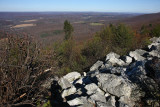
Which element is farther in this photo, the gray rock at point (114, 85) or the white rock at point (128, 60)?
the white rock at point (128, 60)

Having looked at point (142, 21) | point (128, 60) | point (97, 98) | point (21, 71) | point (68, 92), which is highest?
point (21, 71)

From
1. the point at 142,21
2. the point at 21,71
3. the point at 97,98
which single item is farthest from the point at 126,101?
the point at 142,21

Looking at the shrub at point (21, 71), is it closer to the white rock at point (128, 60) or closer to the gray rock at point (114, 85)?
the gray rock at point (114, 85)

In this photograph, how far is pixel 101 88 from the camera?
4.98 metres

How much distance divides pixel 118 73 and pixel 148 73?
1.12m

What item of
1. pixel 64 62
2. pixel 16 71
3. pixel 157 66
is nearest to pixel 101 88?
pixel 157 66

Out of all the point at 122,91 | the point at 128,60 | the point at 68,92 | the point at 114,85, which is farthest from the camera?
the point at 128,60

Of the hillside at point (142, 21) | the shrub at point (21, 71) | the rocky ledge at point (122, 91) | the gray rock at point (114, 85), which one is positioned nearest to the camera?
the shrub at point (21, 71)

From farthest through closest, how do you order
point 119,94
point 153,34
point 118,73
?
point 153,34 → point 118,73 → point 119,94

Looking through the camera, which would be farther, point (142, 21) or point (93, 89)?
point (142, 21)

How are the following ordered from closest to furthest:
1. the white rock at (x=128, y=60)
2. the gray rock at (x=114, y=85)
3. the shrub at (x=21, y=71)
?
1. the shrub at (x=21, y=71)
2. the gray rock at (x=114, y=85)
3. the white rock at (x=128, y=60)

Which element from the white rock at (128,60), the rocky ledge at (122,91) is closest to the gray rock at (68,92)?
the rocky ledge at (122,91)

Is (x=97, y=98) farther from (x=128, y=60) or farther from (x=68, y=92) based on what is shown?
(x=128, y=60)

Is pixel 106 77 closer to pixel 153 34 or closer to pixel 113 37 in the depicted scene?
pixel 113 37
